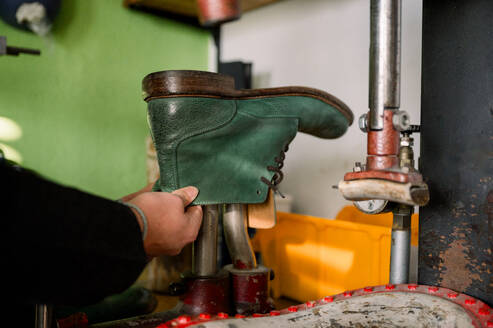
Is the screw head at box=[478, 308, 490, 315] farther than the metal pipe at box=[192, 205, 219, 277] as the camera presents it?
No

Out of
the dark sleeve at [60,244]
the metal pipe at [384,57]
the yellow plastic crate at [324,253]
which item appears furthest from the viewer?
the yellow plastic crate at [324,253]

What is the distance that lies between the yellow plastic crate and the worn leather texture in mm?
373

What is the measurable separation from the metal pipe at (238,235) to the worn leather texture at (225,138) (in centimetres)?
5

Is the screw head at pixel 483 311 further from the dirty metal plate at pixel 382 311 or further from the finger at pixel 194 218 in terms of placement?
the finger at pixel 194 218

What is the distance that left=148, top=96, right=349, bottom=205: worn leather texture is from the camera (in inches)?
29.6

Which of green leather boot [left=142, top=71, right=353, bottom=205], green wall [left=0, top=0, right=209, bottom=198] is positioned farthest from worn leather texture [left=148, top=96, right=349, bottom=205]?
green wall [left=0, top=0, right=209, bottom=198]

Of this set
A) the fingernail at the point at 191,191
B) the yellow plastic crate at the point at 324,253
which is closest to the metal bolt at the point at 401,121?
the fingernail at the point at 191,191

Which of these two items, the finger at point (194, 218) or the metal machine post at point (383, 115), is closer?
the metal machine post at point (383, 115)

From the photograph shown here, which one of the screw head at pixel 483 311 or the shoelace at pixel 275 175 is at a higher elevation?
the shoelace at pixel 275 175

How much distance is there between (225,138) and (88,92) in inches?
32.2

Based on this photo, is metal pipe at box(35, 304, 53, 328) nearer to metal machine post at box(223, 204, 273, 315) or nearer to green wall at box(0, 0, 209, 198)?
metal machine post at box(223, 204, 273, 315)

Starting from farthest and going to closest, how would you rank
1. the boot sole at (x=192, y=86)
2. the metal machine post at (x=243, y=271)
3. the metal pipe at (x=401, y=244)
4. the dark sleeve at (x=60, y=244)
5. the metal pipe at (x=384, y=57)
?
the metal machine post at (x=243, y=271) → the boot sole at (x=192, y=86) → the metal pipe at (x=401, y=244) → the metal pipe at (x=384, y=57) → the dark sleeve at (x=60, y=244)

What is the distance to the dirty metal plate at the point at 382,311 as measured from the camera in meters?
0.56

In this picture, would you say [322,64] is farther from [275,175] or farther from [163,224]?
[163,224]
